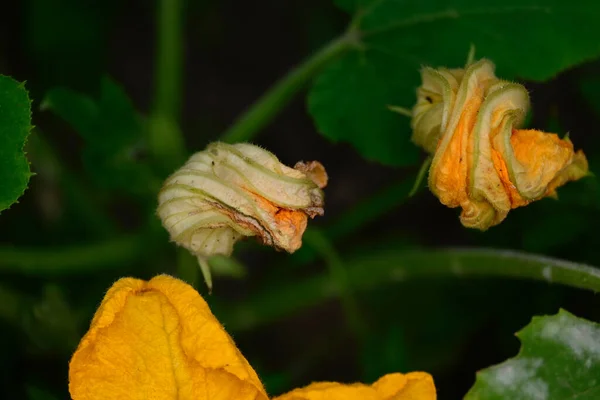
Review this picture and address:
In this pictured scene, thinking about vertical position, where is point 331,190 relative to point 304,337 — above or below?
above

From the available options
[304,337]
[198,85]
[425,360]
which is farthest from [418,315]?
[198,85]

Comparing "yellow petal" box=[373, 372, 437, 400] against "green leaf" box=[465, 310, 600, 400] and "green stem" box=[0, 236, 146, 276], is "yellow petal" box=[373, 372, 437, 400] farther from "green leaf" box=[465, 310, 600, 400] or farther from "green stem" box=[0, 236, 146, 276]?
"green stem" box=[0, 236, 146, 276]

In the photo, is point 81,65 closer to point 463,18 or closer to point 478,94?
point 463,18

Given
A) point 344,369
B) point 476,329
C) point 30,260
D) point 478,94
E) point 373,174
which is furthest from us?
point 373,174

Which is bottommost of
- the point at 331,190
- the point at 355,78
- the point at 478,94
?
the point at 478,94

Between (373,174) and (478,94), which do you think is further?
(373,174)

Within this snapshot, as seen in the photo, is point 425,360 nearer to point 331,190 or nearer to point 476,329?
point 476,329

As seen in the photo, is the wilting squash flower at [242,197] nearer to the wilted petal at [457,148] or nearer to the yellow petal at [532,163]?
the wilted petal at [457,148]

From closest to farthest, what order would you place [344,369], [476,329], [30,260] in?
1. [30,260]
2. [476,329]
3. [344,369]
